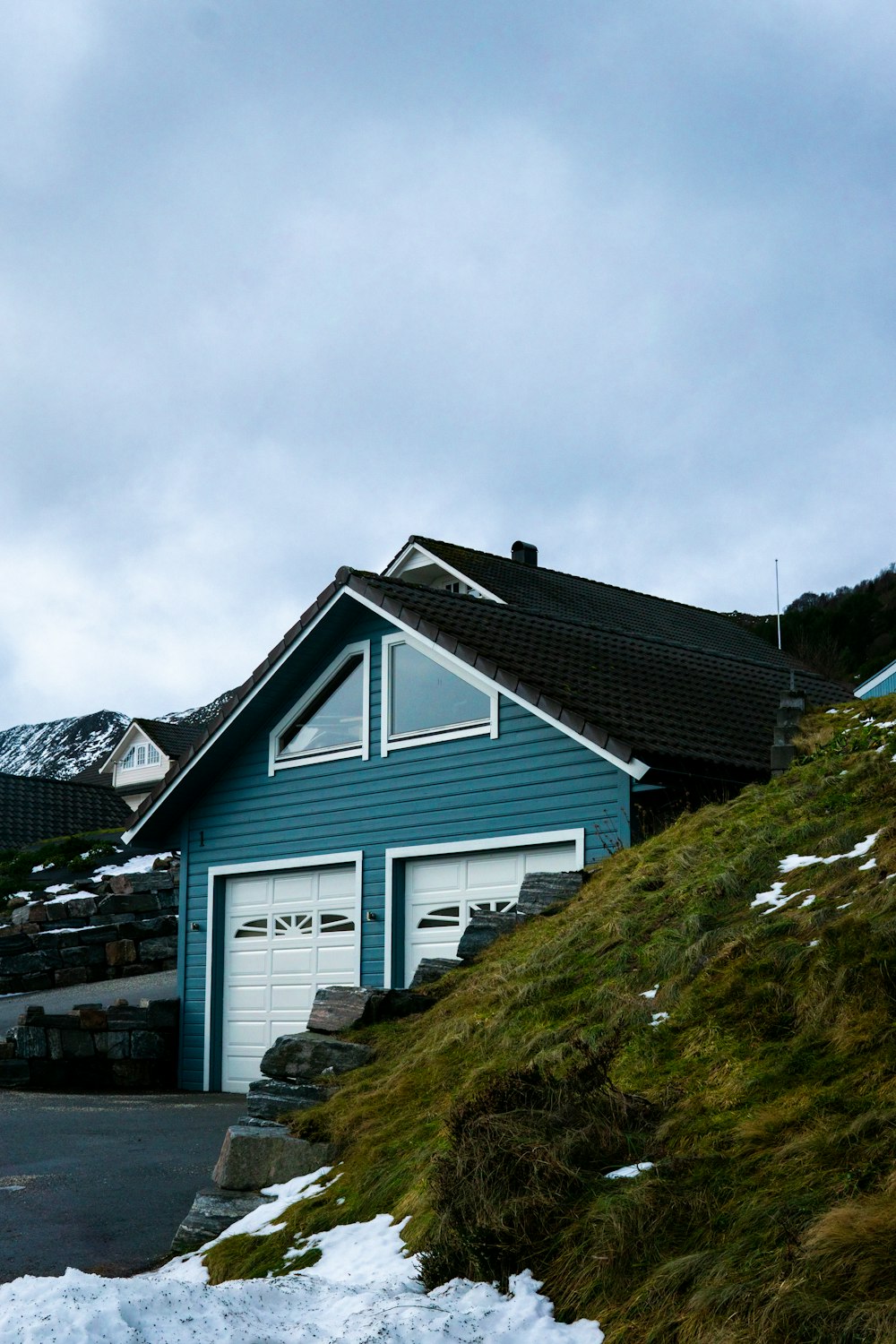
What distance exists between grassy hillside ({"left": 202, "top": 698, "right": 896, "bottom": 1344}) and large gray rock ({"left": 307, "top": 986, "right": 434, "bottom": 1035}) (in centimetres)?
23

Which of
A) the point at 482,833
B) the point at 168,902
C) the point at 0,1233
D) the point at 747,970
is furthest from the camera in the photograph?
the point at 168,902

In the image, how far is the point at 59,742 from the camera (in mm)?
155750

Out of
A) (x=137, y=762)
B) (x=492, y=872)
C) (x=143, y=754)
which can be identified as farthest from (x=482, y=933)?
(x=137, y=762)

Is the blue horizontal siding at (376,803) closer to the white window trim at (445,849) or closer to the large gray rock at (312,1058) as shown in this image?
the white window trim at (445,849)

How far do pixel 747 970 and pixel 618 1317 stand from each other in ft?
8.04

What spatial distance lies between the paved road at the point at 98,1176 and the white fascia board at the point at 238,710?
387cm

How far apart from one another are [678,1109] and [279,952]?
1119cm

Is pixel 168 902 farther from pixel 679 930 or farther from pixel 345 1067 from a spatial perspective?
pixel 679 930

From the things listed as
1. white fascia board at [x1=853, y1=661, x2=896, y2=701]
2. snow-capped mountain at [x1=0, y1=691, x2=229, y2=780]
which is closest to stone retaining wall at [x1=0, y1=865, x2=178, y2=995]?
white fascia board at [x1=853, y1=661, x2=896, y2=701]

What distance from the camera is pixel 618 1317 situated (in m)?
4.05

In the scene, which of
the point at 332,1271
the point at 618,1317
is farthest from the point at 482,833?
the point at 618,1317

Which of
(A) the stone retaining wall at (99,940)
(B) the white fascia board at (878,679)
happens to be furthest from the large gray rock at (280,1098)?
(B) the white fascia board at (878,679)

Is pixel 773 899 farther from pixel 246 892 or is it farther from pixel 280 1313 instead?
pixel 246 892

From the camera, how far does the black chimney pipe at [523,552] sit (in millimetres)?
29188
